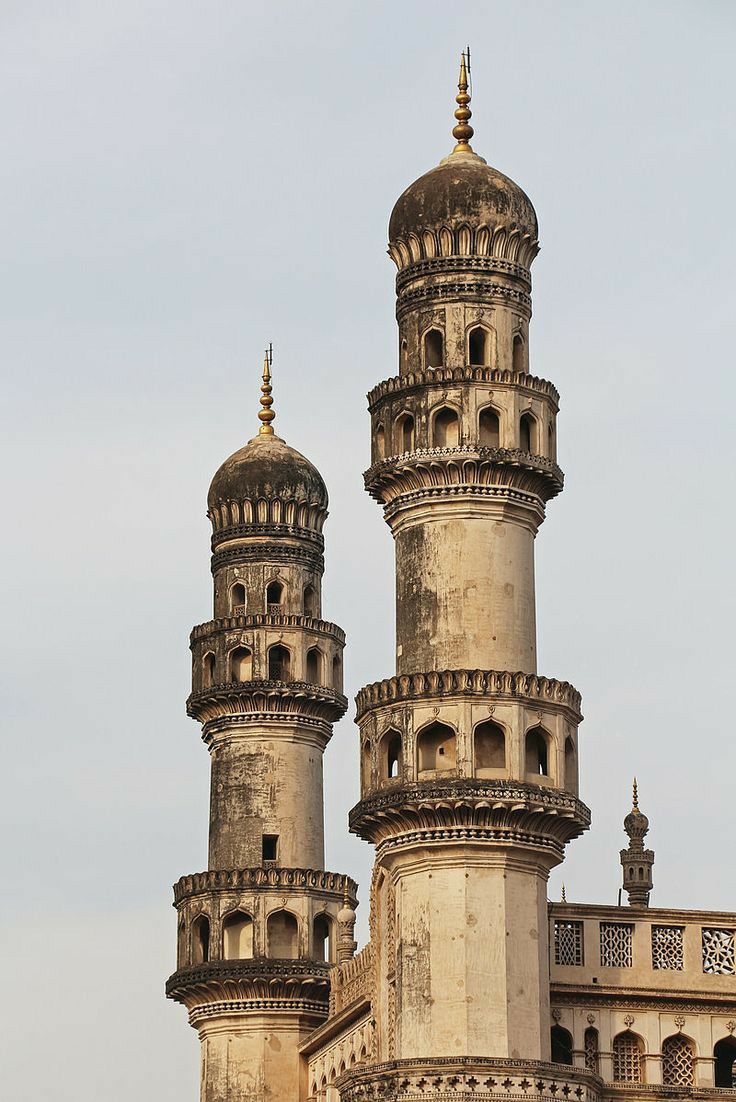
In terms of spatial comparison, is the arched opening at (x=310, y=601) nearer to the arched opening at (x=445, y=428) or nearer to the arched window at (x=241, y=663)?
the arched window at (x=241, y=663)

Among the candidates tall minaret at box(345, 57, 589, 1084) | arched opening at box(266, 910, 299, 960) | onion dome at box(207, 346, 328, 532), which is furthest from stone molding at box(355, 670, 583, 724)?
onion dome at box(207, 346, 328, 532)

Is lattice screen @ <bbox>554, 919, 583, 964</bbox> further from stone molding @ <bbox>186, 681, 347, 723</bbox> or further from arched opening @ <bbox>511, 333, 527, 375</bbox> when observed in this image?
stone molding @ <bbox>186, 681, 347, 723</bbox>

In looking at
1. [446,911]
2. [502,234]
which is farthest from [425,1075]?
[502,234]

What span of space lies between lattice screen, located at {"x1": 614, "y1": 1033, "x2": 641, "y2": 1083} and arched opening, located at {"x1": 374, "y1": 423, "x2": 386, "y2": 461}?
30.5 feet

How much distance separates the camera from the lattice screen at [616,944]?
40.4 meters

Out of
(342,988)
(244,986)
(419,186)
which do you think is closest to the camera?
(419,186)

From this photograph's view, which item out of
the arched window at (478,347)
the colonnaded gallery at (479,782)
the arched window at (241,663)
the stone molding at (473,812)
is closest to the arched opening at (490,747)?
the colonnaded gallery at (479,782)

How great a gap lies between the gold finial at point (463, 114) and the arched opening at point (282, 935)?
15964mm

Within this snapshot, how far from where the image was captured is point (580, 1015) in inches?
1574

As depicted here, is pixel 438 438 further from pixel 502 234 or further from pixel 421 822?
pixel 421 822

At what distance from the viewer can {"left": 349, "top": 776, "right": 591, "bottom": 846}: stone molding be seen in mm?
38406

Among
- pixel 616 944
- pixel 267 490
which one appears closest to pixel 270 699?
pixel 267 490

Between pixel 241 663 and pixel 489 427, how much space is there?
A: 14.7 metres

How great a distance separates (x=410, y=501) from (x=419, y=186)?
522 cm
